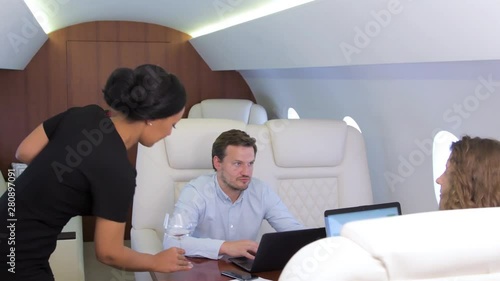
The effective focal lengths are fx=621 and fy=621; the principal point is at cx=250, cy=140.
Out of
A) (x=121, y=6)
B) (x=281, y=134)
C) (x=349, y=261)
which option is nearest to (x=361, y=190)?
(x=281, y=134)

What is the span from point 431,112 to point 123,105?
7.59 feet

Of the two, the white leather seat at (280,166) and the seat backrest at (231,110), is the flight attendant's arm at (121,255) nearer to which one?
the white leather seat at (280,166)

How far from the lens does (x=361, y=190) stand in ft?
13.9

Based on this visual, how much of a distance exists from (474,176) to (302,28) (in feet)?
7.52

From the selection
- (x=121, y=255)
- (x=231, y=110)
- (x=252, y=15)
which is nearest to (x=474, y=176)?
(x=121, y=255)

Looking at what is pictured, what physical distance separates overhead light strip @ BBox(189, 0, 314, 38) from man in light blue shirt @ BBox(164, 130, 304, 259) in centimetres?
107

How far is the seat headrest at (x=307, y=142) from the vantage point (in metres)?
4.08

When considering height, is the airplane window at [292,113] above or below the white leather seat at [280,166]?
above

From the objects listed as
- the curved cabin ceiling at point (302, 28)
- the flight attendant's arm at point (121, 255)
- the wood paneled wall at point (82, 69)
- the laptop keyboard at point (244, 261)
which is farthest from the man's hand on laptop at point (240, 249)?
the wood paneled wall at point (82, 69)

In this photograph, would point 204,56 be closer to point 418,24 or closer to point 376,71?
point 376,71

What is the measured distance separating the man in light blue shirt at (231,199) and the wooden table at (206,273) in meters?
0.44

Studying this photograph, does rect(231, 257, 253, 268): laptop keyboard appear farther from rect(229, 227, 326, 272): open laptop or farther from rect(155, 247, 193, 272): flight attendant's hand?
rect(155, 247, 193, 272): flight attendant's hand

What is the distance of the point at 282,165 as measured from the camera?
4.10m

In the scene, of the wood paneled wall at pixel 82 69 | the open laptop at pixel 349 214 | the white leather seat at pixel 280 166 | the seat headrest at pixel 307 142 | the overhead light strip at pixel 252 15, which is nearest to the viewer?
the open laptop at pixel 349 214
